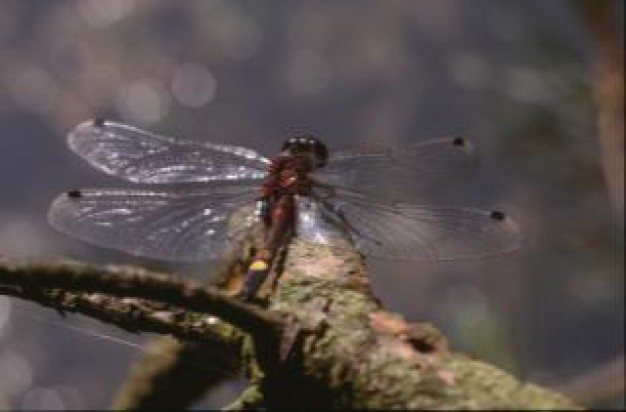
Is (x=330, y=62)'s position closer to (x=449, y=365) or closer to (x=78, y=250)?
(x=78, y=250)

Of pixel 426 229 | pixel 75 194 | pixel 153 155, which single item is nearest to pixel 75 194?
pixel 75 194

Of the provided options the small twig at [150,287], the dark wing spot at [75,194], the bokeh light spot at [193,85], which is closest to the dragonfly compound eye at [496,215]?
the dark wing spot at [75,194]

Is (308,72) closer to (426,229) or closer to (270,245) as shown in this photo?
(426,229)

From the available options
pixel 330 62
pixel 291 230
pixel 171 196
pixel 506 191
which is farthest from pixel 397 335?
pixel 330 62

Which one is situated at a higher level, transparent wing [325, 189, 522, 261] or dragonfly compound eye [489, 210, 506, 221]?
dragonfly compound eye [489, 210, 506, 221]

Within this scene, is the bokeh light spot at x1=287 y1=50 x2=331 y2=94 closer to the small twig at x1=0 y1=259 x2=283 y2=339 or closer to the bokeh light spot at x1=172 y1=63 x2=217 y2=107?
the bokeh light spot at x1=172 y1=63 x2=217 y2=107

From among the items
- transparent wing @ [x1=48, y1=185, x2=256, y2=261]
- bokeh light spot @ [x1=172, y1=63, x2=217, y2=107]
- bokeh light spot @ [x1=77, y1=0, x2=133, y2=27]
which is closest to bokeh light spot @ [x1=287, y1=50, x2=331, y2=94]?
bokeh light spot @ [x1=172, y1=63, x2=217, y2=107]

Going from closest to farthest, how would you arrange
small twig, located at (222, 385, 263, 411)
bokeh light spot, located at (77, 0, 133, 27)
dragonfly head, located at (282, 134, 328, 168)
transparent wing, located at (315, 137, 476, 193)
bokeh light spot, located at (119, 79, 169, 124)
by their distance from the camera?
1. small twig, located at (222, 385, 263, 411)
2. dragonfly head, located at (282, 134, 328, 168)
3. transparent wing, located at (315, 137, 476, 193)
4. bokeh light spot, located at (119, 79, 169, 124)
5. bokeh light spot, located at (77, 0, 133, 27)
